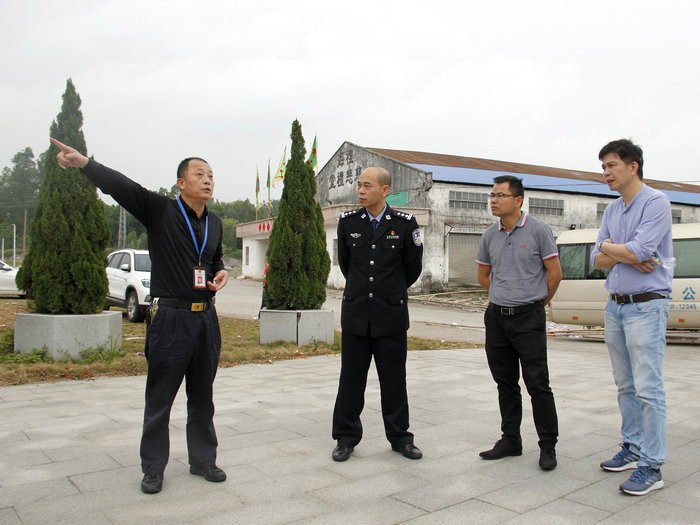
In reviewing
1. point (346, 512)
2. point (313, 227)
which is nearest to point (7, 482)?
point (346, 512)

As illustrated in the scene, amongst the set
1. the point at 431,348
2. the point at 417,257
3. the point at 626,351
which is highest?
the point at 417,257

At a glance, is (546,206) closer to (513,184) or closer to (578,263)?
(578,263)

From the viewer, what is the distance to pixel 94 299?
736 centimetres

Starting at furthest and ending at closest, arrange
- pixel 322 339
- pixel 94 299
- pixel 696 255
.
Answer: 1. pixel 696 255
2. pixel 322 339
3. pixel 94 299

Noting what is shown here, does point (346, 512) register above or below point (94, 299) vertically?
below

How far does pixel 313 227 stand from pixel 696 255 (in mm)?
8529

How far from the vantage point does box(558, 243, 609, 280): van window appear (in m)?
13.6

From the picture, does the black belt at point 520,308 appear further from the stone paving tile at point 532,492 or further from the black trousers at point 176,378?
the black trousers at point 176,378

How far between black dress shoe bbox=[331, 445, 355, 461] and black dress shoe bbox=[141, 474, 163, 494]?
1102 millimetres

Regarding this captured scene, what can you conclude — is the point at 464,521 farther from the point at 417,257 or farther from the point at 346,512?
the point at 417,257

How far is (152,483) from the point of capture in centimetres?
314

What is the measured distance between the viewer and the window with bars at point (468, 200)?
93.1ft

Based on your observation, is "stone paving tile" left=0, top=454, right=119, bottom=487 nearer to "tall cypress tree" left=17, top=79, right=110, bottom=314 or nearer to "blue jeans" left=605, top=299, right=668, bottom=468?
"blue jeans" left=605, top=299, right=668, bottom=468

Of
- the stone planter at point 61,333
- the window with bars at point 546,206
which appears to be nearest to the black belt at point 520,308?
the stone planter at point 61,333
